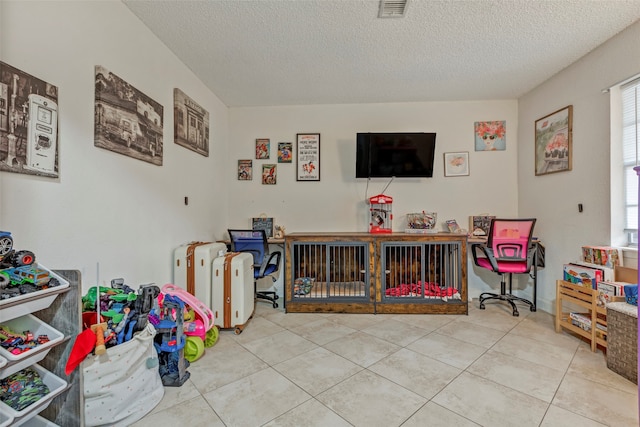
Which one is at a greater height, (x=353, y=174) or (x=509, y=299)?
(x=353, y=174)

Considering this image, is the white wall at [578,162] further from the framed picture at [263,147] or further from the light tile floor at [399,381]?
the framed picture at [263,147]

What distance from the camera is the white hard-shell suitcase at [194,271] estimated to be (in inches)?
96.7

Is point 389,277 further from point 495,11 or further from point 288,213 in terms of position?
point 495,11

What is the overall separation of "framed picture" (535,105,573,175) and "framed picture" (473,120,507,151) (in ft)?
1.28

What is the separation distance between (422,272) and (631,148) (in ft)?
6.88

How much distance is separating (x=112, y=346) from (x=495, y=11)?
338 cm

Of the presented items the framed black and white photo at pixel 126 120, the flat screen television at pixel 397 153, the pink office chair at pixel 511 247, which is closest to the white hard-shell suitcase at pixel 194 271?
the framed black and white photo at pixel 126 120

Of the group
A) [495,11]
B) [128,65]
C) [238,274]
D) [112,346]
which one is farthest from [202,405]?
[495,11]

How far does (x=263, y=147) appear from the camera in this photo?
12.4 ft

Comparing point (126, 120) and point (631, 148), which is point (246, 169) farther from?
point (631, 148)

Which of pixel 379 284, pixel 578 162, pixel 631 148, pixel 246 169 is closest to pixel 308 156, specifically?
pixel 246 169

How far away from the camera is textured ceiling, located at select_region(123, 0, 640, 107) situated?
6.50 ft

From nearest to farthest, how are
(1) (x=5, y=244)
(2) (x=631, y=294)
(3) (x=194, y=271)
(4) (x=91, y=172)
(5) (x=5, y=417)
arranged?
(5) (x=5, y=417)
(1) (x=5, y=244)
(4) (x=91, y=172)
(2) (x=631, y=294)
(3) (x=194, y=271)

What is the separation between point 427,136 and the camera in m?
3.45
